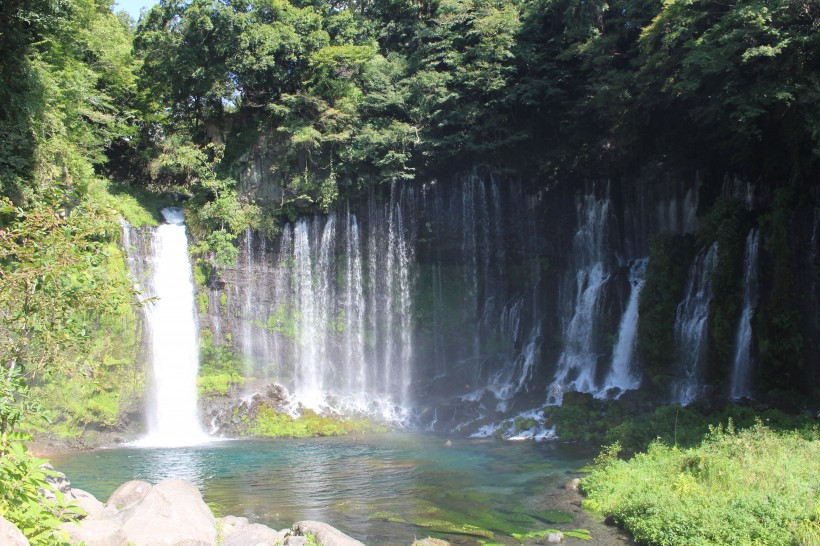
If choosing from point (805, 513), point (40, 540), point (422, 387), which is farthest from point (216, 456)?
point (805, 513)

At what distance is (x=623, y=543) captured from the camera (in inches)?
423

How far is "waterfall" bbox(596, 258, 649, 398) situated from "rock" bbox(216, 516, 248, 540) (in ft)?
48.6

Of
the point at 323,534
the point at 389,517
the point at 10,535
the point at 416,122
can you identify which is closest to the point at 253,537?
the point at 323,534

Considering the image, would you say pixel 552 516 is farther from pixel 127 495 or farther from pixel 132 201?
pixel 132 201

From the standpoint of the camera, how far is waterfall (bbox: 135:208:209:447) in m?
25.3

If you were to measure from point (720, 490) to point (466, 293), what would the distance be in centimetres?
1805

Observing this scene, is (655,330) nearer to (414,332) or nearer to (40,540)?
(414,332)

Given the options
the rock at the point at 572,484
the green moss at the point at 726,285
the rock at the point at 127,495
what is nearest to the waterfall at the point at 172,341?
the rock at the point at 127,495

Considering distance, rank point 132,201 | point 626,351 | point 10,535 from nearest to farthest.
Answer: point 10,535
point 626,351
point 132,201

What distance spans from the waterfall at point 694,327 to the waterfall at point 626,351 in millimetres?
1753

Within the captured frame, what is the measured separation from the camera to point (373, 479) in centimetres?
1636

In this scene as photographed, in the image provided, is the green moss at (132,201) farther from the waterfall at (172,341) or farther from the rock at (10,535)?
the rock at (10,535)

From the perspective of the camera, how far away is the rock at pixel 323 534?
9495 millimetres

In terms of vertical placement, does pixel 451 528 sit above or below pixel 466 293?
below
